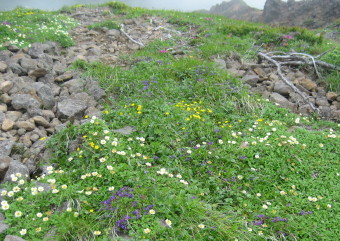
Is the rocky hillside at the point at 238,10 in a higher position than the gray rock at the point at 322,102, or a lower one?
higher

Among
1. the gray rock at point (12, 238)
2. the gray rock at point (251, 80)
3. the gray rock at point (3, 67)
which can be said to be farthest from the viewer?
the gray rock at point (251, 80)

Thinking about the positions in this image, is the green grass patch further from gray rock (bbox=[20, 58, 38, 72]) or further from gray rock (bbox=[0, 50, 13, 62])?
gray rock (bbox=[20, 58, 38, 72])

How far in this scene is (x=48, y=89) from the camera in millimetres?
6922

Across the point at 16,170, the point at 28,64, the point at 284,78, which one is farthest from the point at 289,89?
the point at 28,64

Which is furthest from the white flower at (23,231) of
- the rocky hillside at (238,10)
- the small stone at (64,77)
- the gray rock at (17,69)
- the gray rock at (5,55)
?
the rocky hillside at (238,10)

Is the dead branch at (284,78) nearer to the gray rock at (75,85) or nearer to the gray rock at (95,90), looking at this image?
the gray rock at (95,90)

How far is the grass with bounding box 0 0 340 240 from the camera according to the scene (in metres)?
3.66

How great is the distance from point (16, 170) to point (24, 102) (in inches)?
86.0

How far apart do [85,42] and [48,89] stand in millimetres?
4544

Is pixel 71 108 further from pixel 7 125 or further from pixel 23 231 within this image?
pixel 23 231

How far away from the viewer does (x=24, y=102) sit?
6.22 meters

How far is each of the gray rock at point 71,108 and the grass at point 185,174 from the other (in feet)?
1.81

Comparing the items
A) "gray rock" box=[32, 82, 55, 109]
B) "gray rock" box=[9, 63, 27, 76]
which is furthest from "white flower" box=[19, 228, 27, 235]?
"gray rock" box=[9, 63, 27, 76]

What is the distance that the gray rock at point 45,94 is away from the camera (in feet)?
21.8
